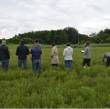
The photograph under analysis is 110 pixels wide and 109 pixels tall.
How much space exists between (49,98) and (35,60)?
6304 millimetres

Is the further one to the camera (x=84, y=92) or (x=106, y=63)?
(x=106, y=63)

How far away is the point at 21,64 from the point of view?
637 inches

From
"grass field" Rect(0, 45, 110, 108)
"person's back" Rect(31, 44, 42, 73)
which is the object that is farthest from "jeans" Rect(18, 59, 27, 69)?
"grass field" Rect(0, 45, 110, 108)

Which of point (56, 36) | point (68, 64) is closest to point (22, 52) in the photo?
point (68, 64)

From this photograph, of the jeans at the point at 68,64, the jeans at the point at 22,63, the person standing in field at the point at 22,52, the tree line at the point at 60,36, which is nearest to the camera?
the person standing in field at the point at 22,52

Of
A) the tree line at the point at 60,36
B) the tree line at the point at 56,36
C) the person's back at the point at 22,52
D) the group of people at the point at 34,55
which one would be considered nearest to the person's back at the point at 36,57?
the group of people at the point at 34,55

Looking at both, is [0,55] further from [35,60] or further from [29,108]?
[29,108]

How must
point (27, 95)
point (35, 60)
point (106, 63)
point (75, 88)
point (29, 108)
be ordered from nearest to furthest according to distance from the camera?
point (29, 108) → point (27, 95) → point (75, 88) → point (35, 60) → point (106, 63)

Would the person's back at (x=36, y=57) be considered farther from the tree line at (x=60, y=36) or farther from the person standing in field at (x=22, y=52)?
the tree line at (x=60, y=36)

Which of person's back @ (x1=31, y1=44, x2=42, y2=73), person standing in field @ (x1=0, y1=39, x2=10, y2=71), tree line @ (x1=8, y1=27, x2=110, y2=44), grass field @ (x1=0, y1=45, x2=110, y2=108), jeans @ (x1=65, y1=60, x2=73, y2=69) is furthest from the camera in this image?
tree line @ (x1=8, y1=27, x2=110, y2=44)

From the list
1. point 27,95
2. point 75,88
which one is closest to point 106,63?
point 75,88

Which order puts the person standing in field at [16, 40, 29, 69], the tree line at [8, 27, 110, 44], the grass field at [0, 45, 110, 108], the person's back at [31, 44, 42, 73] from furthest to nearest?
the tree line at [8, 27, 110, 44] → the person standing in field at [16, 40, 29, 69] → the person's back at [31, 44, 42, 73] → the grass field at [0, 45, 110, 108]

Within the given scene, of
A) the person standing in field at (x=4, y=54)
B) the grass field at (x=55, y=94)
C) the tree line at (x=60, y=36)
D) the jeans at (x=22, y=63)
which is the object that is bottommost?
the tree line at (x=60, y=36)

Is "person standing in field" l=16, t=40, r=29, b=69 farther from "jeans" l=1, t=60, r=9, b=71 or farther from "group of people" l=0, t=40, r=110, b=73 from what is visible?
"jeans" l=1, t=60, r=9, b=71
